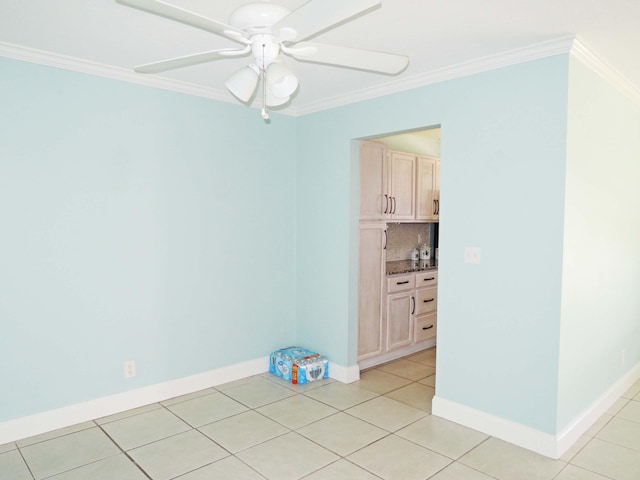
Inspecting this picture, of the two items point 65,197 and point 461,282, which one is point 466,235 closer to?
point 461,282

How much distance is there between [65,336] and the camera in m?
3.04

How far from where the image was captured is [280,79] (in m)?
1.77

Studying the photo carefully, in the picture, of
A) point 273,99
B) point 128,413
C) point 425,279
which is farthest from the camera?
point 425,279

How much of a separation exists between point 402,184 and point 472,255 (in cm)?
168

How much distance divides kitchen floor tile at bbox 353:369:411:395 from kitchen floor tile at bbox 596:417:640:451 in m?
1.45

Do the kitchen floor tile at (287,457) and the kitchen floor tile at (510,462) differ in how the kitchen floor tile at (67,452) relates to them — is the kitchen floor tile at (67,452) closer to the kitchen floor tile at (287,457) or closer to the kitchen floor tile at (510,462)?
the kitchen floor tile at (287,457)

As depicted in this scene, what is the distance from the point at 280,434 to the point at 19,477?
1458 mm

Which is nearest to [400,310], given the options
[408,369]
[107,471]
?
[408,369]

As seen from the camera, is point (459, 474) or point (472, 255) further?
point (472, 255)

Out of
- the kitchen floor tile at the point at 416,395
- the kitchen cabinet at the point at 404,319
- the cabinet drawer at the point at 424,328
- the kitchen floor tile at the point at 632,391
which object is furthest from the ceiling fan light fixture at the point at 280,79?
the kitchen floor tile at the point at 632,391

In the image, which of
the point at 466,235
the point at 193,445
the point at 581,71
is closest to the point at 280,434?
the point at 193,445

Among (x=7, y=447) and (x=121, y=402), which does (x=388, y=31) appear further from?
(x=7, y=447)

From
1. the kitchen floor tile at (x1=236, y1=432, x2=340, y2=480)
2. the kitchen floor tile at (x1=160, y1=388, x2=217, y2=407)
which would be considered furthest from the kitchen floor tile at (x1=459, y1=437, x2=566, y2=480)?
the kitchen floor tile at (x1=160, y1=388, x2=217, y2=407)

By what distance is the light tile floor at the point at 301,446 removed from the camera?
2.54m
